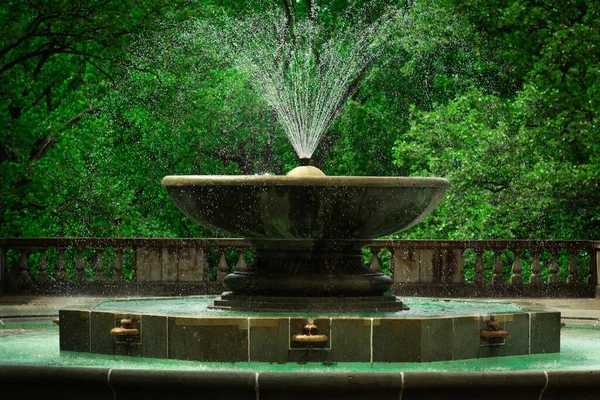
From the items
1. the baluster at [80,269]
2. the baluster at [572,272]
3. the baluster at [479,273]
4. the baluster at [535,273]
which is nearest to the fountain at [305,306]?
the baluster at [80,269]

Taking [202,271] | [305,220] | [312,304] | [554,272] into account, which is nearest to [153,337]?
[312,304]

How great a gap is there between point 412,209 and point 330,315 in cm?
130

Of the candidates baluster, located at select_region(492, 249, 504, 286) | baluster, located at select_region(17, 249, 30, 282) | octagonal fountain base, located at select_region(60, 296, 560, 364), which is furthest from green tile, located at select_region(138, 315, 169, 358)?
baluster, located at select_region(492, 249, 504, 286)

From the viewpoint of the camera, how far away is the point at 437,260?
59.8 ft

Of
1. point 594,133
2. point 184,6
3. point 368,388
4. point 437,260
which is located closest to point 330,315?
point 368,388

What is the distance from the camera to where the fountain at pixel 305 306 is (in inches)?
392

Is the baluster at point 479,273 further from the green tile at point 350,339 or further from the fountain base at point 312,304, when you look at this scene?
the green tile at point 350,339

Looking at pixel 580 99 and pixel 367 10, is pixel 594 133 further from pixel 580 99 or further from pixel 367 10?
pixel 367 10

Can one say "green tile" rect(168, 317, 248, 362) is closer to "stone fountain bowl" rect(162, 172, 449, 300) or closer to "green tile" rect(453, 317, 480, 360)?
"stone fountain bowl" rect(162, 172, 449, 300)

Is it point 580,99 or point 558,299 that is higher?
point 580,99

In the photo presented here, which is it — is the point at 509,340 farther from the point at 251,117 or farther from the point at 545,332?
the point at 251,117

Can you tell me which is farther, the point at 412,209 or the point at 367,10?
the point at 367,10

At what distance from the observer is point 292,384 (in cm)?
846

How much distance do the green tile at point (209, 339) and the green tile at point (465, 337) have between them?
1650 millimetres
